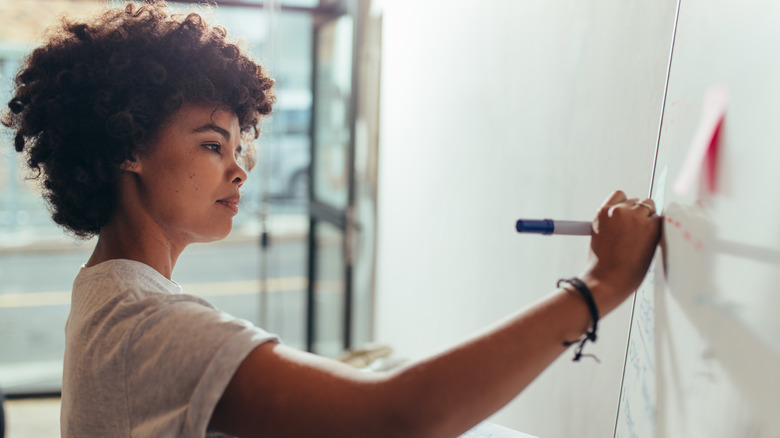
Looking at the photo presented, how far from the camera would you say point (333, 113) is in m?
2.84

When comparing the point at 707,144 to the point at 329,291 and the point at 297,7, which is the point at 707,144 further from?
the point at 297,7

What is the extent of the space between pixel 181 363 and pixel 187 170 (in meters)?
0.30

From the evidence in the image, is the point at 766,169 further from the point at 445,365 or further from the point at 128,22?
the point at 128,22

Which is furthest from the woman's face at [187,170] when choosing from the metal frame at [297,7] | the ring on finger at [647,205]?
the metal frame at [297,7]

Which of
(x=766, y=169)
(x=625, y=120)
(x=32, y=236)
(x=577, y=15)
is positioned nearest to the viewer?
(x=766, y=169)

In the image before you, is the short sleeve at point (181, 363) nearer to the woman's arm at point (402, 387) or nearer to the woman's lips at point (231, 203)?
the woman's arm at point (402, 387)

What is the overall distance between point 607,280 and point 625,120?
1.51 ft

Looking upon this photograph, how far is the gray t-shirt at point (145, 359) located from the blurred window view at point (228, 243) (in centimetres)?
79

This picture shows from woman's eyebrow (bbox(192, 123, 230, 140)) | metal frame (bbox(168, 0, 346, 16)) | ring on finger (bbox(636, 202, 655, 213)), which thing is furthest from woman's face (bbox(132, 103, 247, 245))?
metal frame (bbox(168, 0, 346, 16))

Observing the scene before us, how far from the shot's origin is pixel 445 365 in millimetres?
589

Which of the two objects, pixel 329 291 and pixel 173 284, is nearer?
pixel 173 284

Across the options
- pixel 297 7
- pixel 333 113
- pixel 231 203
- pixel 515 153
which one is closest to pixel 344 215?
pixel 333 113

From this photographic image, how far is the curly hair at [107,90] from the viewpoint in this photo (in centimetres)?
78

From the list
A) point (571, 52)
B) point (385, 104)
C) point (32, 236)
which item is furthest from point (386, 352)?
→ point (32, 236)
